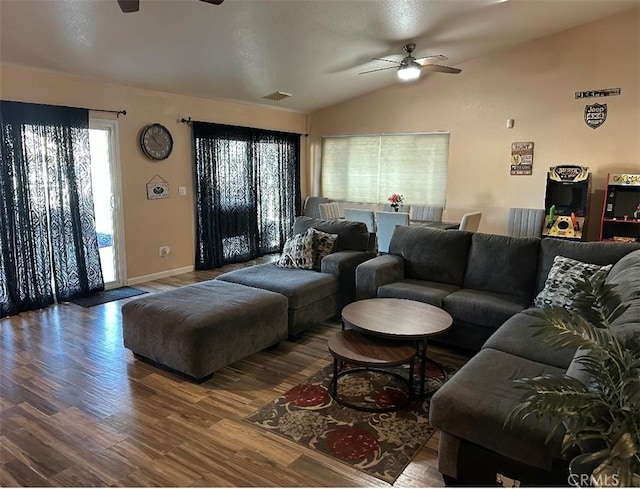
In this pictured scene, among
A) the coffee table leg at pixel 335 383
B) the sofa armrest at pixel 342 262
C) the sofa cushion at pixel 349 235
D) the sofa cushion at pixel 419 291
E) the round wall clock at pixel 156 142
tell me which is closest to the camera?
the coffee table leg at pixel 335 383

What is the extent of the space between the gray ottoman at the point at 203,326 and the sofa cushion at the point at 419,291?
3.08 feet

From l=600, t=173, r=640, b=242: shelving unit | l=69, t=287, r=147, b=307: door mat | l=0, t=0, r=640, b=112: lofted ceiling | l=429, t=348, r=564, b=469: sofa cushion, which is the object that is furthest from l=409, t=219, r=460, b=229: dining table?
l=69, t=287, r=147, b=307: door mat

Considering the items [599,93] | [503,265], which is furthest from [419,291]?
[599,93]

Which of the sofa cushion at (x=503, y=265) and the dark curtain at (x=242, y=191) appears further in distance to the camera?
the dark curtain at (x=242, y=191)

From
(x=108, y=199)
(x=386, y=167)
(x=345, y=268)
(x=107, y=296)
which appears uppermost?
(x=386, y=167)

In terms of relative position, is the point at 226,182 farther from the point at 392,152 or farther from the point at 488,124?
the point at 488,124

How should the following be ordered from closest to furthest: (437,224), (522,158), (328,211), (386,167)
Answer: (437,224)
(522,158)
(328,211)
(386,167)

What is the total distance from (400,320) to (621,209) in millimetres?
4200

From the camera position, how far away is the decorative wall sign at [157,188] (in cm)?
572

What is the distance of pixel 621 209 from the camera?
5.59m

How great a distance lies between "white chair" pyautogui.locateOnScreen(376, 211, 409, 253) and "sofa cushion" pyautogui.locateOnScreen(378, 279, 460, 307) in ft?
4.77

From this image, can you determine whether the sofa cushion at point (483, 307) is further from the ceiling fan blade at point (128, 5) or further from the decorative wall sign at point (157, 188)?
the decorative wall sign at point (157, 188)

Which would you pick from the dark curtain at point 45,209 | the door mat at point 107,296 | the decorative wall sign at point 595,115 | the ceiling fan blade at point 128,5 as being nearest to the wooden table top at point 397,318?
the ceiling fan blade at point 128,5

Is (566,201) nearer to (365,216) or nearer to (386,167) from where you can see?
(365,216)
